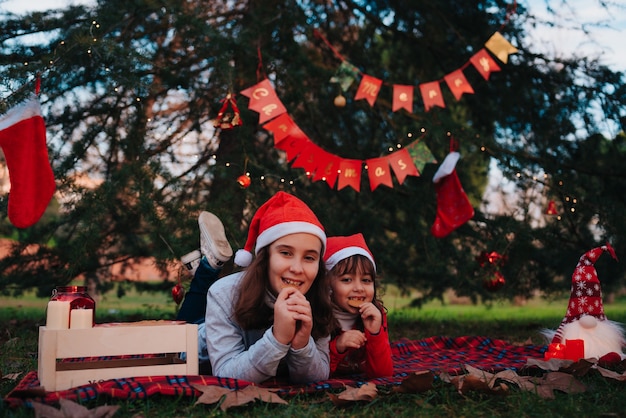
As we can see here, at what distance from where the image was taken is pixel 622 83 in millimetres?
5184

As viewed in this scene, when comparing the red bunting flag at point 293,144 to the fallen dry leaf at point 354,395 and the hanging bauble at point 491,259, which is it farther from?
the fallen dry leaf at point 354,395

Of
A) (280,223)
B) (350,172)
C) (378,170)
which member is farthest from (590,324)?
(350,172)

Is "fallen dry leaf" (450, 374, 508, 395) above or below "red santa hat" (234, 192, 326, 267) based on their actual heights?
below

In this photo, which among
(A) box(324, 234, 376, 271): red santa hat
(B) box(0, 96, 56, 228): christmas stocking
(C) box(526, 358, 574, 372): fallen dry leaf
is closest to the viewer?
(C) box(526, 358, 574, 372): fallen dry leaf

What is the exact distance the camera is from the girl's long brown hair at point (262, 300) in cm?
256

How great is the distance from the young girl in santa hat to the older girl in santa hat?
192mm

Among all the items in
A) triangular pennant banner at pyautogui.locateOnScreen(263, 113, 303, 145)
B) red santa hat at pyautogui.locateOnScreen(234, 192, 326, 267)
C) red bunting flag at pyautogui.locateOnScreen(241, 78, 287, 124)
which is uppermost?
red bunting flag at pyautogui.locateOnScreen(241, 78, 287, 124)

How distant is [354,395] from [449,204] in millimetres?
3093

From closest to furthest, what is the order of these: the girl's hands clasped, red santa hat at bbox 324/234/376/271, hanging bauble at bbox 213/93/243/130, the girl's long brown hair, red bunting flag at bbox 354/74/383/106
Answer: the girl's hands clasped → the girl's long brown hair → red santa hat at bbox 324/234/376/271 → hanging bauble at bbox 213/93/243/130 → red bunting flag at bbox 354/74/383/106

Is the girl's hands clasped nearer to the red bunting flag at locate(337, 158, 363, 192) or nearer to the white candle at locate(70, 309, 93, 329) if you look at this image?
the white candle at locate(70, 309, 93, 329)

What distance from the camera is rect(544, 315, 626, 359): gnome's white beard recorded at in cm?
324

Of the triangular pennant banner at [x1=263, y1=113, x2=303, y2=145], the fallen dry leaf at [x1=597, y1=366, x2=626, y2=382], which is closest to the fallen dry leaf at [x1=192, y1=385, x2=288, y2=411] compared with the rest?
the fallen dry leaf at [x1=597, y1=366, x2=626, y2=382]

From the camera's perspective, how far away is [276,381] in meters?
2.69

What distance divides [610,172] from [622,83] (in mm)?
772
